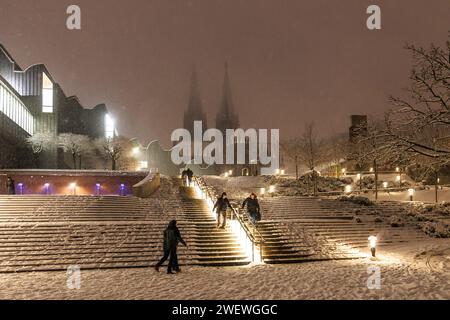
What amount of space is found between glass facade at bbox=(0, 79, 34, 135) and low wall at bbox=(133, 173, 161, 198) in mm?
21616

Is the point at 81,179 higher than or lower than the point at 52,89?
lower

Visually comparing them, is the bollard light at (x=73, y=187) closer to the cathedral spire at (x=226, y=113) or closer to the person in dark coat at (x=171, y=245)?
the person in dark coat at (x=171, y=245)

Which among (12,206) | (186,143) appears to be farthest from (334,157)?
(186,143)

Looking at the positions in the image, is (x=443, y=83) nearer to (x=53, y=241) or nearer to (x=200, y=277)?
(x=200, y=277)

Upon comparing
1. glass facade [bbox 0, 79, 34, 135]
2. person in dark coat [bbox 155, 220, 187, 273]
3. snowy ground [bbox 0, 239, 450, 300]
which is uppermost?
glass facade [bbox 0, 79, 34, 135]

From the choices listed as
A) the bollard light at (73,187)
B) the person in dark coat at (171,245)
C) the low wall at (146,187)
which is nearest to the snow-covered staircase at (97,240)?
the person in dark coat at (171,245)

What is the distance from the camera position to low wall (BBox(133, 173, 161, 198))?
3077 centimetres

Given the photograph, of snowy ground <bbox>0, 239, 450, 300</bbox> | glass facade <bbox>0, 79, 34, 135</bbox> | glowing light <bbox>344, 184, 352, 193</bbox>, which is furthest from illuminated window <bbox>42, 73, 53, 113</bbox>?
snowy ground <bbox>0, 239, 450, 300</bbox>

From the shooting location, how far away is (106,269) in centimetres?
1543

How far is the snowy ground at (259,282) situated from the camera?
1120cm

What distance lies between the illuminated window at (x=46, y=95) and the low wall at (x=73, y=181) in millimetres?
21891

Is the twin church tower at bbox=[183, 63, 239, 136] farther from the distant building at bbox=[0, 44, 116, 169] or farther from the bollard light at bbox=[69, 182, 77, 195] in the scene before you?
the bollard light at bbox=[69, 182, 77, 195]

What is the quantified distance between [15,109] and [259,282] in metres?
47.7
